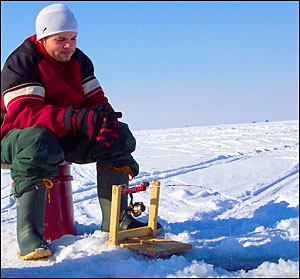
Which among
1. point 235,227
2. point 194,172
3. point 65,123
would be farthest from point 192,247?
point 194,172

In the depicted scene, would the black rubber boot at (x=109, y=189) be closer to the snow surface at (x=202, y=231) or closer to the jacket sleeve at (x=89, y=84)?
the snow surface at (x=202, y=231)

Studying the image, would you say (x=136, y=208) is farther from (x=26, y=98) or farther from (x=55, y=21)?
(x=55, y=21)

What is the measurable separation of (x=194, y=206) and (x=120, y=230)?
4.21 ft

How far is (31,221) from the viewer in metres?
2.13

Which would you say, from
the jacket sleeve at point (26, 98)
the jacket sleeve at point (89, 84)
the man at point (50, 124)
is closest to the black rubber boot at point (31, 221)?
the man at point (50, 124)

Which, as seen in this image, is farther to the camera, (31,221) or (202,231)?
(202,231)

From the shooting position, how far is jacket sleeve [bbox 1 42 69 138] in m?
2.25

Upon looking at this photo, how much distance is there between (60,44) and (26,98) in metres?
0.37

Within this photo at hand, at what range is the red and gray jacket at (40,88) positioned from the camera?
7.44 ft

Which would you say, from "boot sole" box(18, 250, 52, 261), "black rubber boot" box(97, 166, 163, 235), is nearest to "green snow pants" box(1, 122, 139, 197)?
"black rubber boot" box(97, 166, 163, 235)

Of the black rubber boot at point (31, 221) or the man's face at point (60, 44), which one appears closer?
the black rubber boot at point (31, 221)

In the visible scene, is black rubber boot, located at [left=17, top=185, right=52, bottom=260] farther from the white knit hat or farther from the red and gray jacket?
the white knit hat

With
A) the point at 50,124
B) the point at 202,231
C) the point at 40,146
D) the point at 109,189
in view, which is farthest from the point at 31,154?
the point at 202,231

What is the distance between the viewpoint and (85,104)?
2.74m
